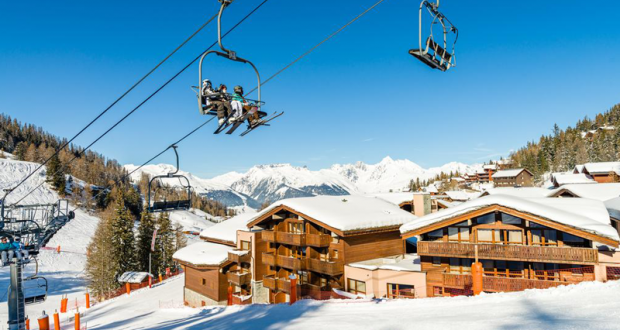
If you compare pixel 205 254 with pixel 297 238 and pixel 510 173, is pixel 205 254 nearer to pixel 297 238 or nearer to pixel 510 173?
pixel 297 238

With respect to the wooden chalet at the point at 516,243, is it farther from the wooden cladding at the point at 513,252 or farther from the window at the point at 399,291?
the window at the point at 399,291

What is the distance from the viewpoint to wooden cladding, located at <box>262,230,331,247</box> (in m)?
27.6

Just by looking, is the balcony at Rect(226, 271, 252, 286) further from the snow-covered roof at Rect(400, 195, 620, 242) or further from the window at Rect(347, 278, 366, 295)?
the snow-covered roof at Rect(400, 195, 620, 242)

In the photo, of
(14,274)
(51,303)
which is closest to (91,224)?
(51,303)

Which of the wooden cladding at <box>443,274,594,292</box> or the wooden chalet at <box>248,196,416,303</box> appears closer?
the wooden cladding at <box>443,274,594,292</box>

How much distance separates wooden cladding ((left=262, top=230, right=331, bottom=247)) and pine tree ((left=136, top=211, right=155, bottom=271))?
93.8 feet

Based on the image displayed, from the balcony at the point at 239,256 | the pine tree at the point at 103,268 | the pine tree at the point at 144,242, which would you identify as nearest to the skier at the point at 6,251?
the balcony at the point at 239,256

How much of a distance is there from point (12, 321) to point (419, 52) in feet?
58.6

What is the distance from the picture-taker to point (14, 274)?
583 inches

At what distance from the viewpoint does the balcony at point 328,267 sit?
Result: 26.1 m

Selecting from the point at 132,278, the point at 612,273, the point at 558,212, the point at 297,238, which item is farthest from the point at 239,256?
the point at 612,273

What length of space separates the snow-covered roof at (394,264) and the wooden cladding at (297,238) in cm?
278

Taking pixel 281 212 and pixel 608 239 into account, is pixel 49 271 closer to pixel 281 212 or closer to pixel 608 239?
pixel 281 212

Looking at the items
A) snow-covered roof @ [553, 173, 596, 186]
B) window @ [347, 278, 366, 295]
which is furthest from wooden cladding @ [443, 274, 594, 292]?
snow-covered roof @ [553, 173, 596, 186]
